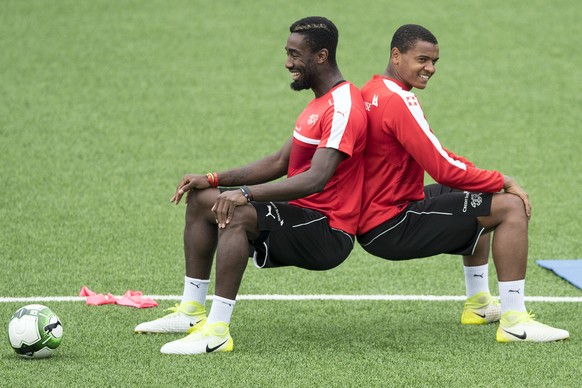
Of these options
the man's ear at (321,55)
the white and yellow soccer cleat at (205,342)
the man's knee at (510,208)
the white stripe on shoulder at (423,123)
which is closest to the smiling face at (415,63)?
the white stripe on shoulder at (423,123)

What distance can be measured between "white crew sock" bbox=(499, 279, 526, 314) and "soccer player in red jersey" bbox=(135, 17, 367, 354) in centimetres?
99

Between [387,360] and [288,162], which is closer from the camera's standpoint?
[387,360]

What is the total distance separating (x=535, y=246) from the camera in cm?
962

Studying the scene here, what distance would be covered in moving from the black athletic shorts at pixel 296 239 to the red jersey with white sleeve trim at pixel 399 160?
28 cm

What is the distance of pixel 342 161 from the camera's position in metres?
6.89

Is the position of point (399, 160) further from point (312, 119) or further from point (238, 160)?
point (238, 160)

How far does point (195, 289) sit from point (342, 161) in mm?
1248

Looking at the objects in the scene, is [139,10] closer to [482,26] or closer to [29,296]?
[482,26]

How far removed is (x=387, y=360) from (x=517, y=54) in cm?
947

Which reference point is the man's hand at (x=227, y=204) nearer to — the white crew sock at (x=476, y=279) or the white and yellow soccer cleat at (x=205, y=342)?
the white and yellow soccer cleat at (x=205, y=342)

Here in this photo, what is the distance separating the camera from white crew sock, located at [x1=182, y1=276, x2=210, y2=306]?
716cm

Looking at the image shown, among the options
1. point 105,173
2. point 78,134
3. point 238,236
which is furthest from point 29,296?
point 78,134

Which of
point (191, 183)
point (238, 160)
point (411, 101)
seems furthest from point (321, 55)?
point (238, 160)

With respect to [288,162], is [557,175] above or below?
below
